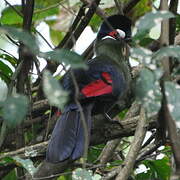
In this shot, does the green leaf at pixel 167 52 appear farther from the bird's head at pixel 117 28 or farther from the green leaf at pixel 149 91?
the bird's head at pixel 117 28

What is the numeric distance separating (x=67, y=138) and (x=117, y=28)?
1155 millimetres

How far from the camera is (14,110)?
4.72ft

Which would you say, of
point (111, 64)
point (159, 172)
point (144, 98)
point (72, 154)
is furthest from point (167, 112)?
point (111, 64)

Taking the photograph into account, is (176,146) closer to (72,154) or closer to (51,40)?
(72,154)

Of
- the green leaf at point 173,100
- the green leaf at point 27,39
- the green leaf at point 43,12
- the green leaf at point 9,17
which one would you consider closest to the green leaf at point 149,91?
the green leaf at point 173,100

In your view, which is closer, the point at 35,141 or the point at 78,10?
the point at 35,141

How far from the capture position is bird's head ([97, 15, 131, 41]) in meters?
3.37

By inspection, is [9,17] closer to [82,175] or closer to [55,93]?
[82,175]

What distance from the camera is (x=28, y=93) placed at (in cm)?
306

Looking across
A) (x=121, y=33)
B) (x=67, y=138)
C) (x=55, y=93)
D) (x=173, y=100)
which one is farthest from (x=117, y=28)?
(x=55, y=93)

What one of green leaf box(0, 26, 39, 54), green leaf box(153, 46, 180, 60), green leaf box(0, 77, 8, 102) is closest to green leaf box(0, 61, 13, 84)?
green leaf box(0, 77, 8, 102)

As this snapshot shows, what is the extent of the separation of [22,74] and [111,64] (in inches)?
26.4

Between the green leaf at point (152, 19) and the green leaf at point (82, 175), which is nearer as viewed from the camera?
the green leaf at point (152, 19)

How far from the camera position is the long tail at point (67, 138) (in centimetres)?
244
